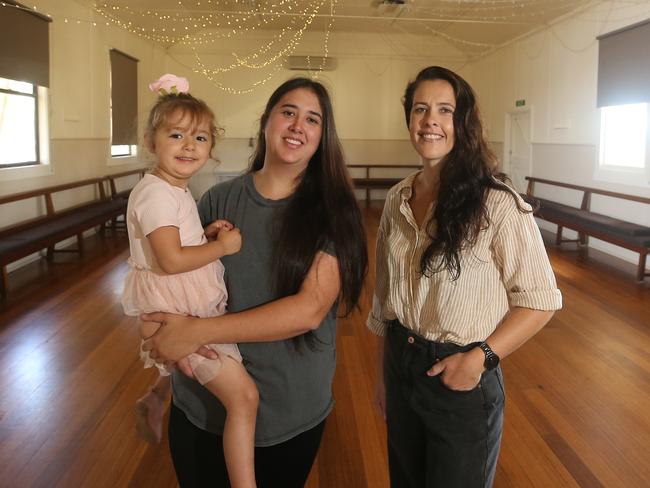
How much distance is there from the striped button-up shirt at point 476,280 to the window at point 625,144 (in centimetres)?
621

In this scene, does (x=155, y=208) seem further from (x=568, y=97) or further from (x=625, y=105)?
(x=568, y=97)

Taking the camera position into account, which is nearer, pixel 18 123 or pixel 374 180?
pixel 18 123

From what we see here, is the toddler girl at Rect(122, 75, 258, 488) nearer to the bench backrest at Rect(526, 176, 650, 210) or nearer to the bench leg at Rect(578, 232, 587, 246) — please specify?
the bench backrest at Rect(526, 176, 650, 210)

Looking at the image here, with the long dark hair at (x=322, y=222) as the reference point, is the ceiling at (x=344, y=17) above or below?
above

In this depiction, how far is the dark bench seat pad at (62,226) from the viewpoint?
5020mm

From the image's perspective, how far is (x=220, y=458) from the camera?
4.62 feet

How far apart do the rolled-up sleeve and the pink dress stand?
27.8 inches

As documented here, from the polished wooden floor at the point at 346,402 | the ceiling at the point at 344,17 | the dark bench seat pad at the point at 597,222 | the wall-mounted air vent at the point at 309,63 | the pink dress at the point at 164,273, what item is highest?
the ceiling at the point at 344,17

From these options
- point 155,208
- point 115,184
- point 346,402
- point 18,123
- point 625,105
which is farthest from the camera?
point 115,184

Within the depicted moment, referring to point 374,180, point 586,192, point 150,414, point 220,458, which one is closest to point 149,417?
point 150,414

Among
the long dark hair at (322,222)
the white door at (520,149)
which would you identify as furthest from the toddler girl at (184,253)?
the white door at (520,149)

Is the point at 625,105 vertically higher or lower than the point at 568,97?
lower

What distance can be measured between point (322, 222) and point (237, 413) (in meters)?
0.50

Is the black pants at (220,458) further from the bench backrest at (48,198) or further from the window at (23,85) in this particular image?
the window at (23,85)
